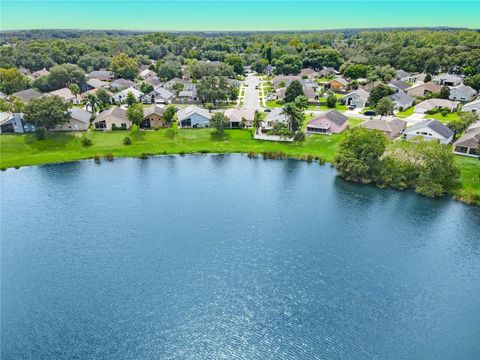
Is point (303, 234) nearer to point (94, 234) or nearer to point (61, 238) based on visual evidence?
point (94, 234)

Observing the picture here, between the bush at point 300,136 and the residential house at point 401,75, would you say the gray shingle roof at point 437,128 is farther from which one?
the residential house at point 401,75

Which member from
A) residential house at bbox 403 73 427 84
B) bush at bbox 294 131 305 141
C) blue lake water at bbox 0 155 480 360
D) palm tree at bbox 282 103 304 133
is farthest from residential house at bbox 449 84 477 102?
blue lake water at bbox 0 155 480 360

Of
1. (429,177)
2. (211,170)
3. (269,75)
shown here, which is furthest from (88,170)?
(269,75)

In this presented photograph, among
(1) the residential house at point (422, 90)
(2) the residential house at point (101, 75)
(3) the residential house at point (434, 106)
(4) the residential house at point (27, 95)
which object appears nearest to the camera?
(3) the residential house at point (434, 106)

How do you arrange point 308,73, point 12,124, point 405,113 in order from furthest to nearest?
point 308,73, point 405,113, point 12,124

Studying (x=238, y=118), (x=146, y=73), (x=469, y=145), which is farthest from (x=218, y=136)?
(x=146, y=73)

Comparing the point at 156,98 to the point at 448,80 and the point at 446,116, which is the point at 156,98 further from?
the point at 448,80

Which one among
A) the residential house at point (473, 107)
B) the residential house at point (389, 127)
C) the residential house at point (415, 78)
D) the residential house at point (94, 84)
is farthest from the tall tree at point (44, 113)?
the residential house at point (415, 78)
